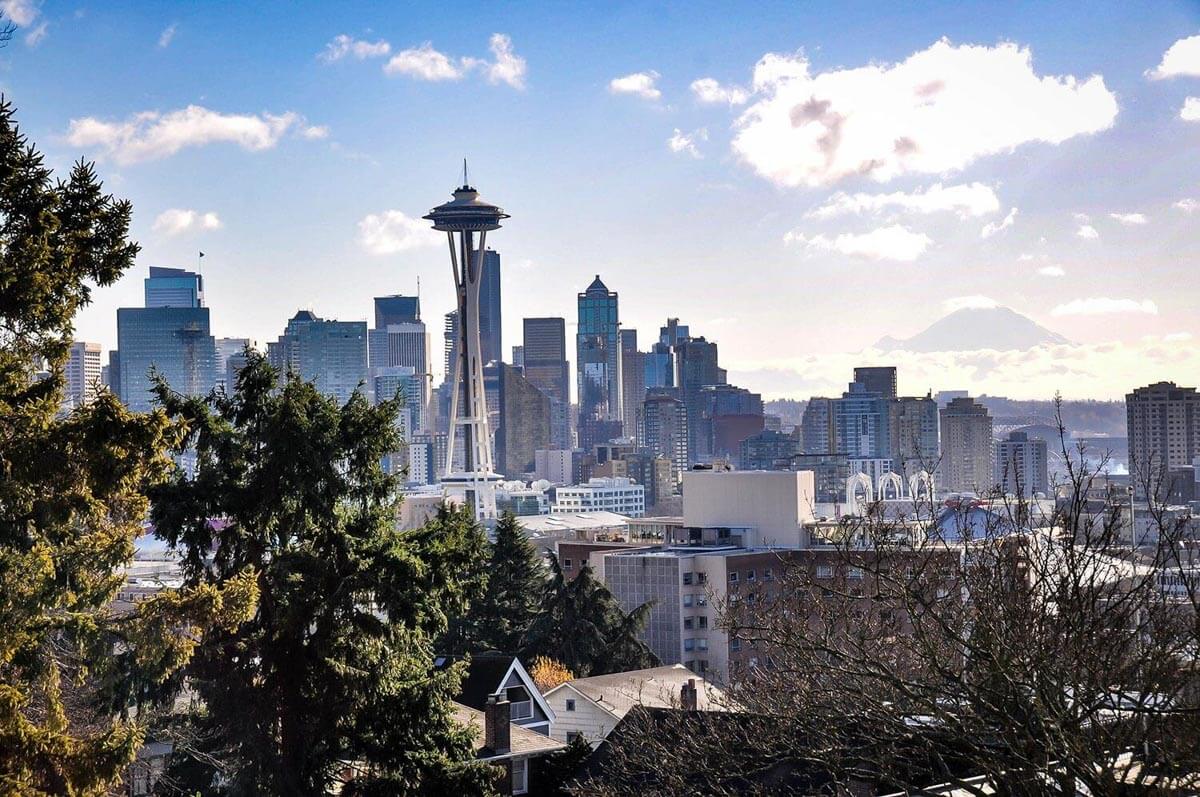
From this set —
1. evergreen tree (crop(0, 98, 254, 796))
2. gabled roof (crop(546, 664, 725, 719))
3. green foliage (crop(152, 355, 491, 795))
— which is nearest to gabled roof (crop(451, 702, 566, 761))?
green foliage (crop(152, 355, 491, 795))

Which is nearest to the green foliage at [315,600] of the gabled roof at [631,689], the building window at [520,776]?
the building window at [520,776]

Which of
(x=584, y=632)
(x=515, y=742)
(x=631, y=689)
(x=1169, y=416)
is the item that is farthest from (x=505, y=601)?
(x=1169, y=416)

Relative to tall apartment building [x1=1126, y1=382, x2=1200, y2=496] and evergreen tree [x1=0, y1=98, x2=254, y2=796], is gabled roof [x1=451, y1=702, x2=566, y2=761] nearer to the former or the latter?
evergreen tree [x1=0, y1=98, x2=254, y2=796]

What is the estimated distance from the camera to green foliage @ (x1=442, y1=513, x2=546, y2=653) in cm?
4081

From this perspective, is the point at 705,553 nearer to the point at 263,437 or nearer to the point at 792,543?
the point at 792,543

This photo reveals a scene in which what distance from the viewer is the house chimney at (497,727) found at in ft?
75.3

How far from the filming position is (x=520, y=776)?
915 inches

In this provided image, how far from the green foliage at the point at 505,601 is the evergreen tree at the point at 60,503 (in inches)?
1063

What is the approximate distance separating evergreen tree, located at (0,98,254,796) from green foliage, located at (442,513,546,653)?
27.0m

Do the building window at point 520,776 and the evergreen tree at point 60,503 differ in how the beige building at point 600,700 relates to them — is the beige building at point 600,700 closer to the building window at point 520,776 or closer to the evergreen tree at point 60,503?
the building window at point 520,776

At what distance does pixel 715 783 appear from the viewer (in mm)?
13680

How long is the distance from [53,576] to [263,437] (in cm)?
709

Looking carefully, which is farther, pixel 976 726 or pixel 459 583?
pixel 459 583

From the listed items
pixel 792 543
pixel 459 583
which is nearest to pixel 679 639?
pixel 792 543
